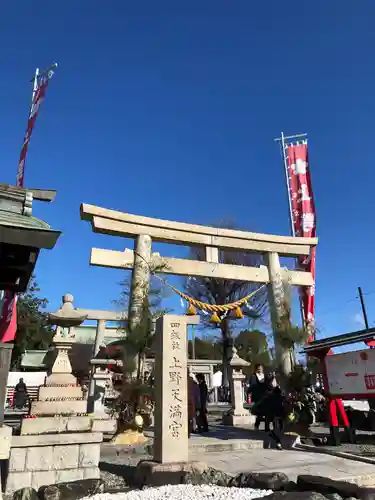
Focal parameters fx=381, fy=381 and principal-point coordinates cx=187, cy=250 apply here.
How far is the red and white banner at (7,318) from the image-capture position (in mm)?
7887

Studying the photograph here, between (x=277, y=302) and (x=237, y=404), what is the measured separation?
394cm

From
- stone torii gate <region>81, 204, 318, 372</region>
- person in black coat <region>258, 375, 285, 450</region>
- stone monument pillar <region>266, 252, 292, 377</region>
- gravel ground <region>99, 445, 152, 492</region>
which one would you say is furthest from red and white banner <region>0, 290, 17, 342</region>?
stone monument pillar <region>266, 252, 292, 377</region>

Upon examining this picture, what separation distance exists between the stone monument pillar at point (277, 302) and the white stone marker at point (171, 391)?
4794mm

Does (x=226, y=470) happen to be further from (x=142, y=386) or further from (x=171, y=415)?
(x=142, y=386)

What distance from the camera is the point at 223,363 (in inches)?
1027

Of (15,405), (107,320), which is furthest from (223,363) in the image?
(15,405)

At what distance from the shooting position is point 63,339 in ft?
24.0

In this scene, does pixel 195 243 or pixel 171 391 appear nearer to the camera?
pixel 171 391

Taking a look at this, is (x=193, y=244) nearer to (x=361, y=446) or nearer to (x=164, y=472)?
(x=361, y=446)

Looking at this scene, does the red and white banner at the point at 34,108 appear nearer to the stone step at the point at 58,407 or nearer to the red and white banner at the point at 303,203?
the stone step at the point at 58,407

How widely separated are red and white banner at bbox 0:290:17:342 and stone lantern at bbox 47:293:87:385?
1.20 m

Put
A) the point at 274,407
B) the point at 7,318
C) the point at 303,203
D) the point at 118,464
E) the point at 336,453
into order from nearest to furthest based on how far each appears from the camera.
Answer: the point at 118,464
the point at 336,453
the point at 7,318
the point at 274,407
the point at 303,203

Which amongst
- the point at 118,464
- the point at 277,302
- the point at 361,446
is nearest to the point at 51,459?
the point at 118,464

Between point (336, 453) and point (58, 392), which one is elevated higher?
point (58, 392)
